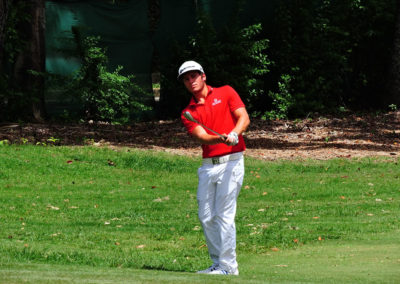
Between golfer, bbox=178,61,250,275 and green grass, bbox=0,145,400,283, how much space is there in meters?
0.39

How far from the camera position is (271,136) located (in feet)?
56.5

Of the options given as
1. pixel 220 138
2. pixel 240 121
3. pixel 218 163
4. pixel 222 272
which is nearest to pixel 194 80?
pixel 240 121

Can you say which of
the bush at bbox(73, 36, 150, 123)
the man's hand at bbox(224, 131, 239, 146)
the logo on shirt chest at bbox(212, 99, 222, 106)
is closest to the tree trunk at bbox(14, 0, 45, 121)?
the bush at bbox(73, 36, 150, 123)

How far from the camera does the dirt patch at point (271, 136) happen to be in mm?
15352

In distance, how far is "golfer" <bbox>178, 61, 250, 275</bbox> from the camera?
6.39 metres

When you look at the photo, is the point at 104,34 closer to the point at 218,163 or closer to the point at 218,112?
the point at 218,112

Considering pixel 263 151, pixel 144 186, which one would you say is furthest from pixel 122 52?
pixel 144 186

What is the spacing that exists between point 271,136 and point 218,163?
10923 millimetres

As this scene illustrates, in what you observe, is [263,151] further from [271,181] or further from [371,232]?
[371,232]

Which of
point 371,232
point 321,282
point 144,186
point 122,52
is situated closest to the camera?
point 321,282

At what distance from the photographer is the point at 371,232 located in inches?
342

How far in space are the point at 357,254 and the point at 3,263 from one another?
3502 millimetres

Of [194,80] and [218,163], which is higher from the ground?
[194,80]

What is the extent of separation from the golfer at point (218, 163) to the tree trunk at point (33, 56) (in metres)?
12.0
